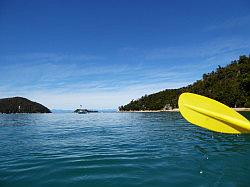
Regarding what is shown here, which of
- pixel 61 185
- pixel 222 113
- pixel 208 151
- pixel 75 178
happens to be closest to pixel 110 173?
pixel 75 178

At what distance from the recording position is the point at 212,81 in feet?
572

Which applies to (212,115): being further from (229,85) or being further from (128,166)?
(229,85)

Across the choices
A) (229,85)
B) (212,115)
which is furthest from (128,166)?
(229,85)

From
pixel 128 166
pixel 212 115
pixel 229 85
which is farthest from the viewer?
pixel 229 85

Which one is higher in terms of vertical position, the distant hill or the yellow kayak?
the distant hill

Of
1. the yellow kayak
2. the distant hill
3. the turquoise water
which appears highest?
the distant hill

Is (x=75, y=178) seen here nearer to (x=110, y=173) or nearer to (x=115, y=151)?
(x=110, y=173)

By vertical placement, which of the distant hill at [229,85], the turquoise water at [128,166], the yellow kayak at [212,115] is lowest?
the turquoise water at [128,166]

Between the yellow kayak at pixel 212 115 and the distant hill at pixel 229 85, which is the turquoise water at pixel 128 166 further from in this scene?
the distant hill at pixel 229 85

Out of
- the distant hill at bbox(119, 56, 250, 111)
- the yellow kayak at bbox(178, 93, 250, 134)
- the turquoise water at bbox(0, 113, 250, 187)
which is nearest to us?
the yellow kayak at bbox(178, 93, 250, 134)

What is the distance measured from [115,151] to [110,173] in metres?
5.67

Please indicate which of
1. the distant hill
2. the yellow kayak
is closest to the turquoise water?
the yellow kayak

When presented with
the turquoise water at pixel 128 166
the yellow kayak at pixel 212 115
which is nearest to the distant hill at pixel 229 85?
the turquoise water at pixel 128 166

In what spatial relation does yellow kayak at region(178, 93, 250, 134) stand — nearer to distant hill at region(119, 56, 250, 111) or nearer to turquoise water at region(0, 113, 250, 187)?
turquoise water at region(0, 113, 250, 187)
